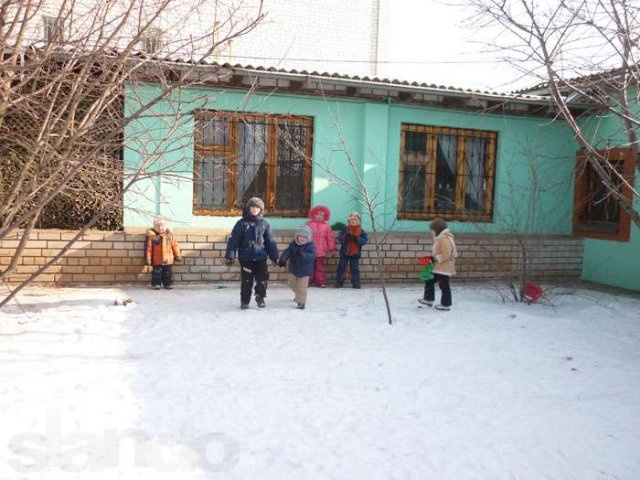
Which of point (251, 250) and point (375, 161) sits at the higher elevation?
point (375, 161)

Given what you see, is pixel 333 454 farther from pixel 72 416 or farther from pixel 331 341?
pixel 331 341

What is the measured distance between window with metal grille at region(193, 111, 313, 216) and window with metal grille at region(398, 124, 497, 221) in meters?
1.68

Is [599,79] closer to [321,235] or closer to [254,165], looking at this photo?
[321,235]

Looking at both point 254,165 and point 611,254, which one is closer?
point 254,165

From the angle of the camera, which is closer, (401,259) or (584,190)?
(401,259)

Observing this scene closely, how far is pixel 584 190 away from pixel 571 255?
1.18 metres

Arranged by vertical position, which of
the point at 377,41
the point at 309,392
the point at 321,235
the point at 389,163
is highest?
the point at 377,41

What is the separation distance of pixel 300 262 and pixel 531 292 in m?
3.19

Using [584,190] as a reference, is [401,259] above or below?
below

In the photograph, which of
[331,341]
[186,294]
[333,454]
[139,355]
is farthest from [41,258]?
[333,454]

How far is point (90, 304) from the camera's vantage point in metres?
6.91

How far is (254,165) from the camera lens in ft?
29.3

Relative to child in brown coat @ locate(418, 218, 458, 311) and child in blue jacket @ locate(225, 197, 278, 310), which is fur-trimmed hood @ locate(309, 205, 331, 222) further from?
child in brown coat @ locate(418, 218, 458, 311)

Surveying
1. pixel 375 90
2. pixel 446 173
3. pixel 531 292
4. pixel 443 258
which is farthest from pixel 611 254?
pixel 375 90
